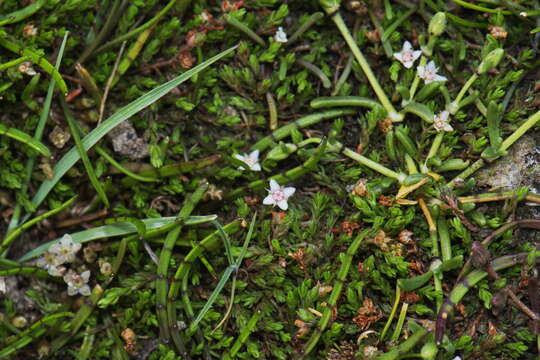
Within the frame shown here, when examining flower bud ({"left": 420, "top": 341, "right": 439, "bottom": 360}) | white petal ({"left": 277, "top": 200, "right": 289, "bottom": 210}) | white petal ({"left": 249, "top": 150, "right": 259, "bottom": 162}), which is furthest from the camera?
white petal ({"left": 249, "top": 150, "right": 259, "bottom": 162})

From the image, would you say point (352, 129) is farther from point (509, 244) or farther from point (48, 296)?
point (48, 296)

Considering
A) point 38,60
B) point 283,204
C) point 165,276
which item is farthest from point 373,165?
point 38,60

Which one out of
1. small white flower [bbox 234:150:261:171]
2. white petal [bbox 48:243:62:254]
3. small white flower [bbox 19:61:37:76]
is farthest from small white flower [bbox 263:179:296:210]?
small white flower [bbox 19:61:37:76]

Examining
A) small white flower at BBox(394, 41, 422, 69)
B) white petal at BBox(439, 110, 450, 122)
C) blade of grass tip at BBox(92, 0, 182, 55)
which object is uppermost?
blade of grass tip at BBox(92, 0, 182, 55)

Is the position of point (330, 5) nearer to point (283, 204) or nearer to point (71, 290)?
point (283, 204)

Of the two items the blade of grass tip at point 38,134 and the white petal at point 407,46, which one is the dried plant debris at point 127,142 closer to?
the blade of grass tip at point 38,134

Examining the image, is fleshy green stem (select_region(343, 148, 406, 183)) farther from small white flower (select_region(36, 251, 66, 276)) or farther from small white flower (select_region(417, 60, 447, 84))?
small white flower (select_region(36, 251, 66, 276))

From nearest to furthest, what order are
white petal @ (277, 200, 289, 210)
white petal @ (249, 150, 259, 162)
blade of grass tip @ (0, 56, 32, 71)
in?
blade of grass tip @ (0, 56, 32, 71), white petal @ (277, 200, 289, 210), white petal @ (249, 150, 259, 162)

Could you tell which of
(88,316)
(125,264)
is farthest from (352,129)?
(88,316)
